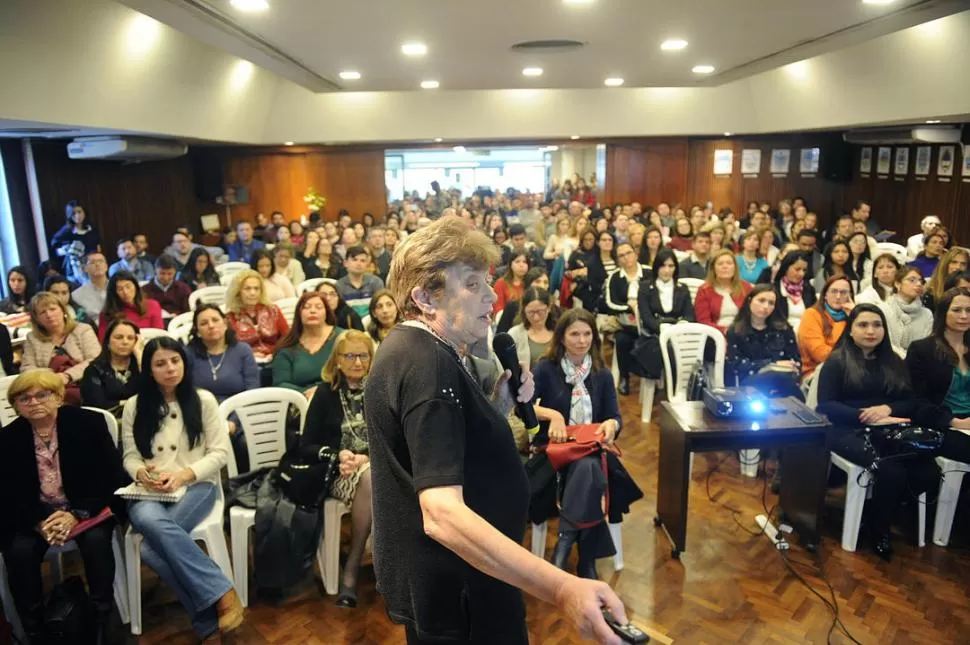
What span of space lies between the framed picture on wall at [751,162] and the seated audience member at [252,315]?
875 cm

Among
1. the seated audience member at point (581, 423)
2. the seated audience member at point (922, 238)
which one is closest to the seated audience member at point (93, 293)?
the seated audience member at point (581, 423)

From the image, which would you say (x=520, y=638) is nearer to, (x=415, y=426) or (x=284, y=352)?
(x=415, y=426)

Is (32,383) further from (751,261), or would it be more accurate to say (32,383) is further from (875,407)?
(751,261)

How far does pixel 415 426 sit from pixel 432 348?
138mm

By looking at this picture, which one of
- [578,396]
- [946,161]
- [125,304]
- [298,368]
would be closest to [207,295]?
[125,304]

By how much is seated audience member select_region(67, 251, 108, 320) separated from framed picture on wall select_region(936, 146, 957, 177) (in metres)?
8.67

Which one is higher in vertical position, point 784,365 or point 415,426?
point 415,426

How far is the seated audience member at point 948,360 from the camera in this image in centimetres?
334

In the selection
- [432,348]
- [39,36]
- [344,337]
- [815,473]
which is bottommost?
[815,473]

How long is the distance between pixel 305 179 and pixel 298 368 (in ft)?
26.9

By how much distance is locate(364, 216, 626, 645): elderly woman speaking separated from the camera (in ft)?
3.49

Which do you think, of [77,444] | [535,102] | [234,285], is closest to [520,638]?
[77,444]

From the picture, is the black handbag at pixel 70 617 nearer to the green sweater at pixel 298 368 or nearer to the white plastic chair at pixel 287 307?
the green sweater at pixel 298 368

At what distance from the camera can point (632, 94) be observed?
10039 millimetres
